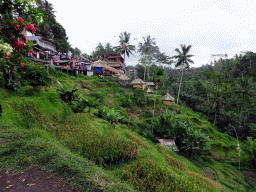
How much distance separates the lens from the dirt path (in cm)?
220

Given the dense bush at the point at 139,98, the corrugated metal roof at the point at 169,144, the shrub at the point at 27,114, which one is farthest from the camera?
the dense bush at the point at 139,98

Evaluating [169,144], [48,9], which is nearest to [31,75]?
[169,144]

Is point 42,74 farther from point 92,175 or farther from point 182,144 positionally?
point 182,144

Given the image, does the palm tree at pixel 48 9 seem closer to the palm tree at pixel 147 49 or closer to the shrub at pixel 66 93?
the palm tree at pixel 147 49

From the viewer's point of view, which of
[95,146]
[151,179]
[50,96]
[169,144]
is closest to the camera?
[151,179]

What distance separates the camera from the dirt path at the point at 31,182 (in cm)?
220

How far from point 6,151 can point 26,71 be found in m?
4.97

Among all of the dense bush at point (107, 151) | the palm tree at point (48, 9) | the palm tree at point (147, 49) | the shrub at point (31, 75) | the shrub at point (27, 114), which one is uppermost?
the palm tree at point (48, 9)

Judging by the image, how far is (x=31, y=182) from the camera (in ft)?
7.60

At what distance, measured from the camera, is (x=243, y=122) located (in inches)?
874

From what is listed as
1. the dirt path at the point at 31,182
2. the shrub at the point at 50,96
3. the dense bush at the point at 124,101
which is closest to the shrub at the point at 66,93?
the shrub at the point at 50,96

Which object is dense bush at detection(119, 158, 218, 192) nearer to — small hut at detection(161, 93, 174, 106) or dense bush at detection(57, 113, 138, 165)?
dense bush at detection(57, 113, 138, 165)

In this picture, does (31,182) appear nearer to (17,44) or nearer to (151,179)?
(17,44)

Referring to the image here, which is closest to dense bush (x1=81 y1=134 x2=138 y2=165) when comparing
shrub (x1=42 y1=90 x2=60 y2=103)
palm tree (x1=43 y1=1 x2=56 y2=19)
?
shrub (x1=42 y1=90 x2=60 y2=103)
